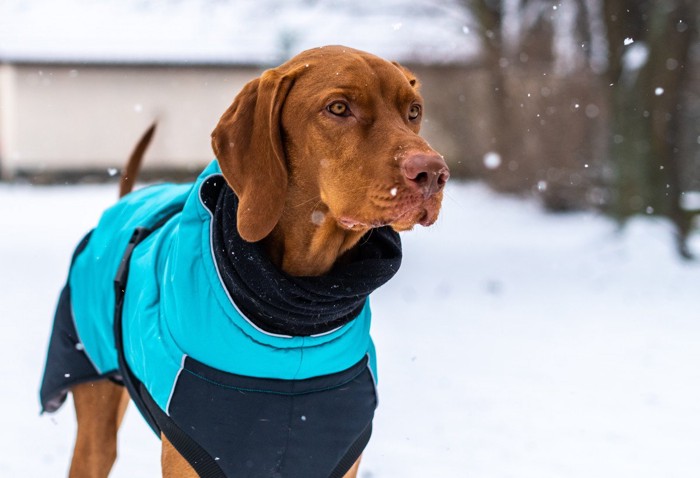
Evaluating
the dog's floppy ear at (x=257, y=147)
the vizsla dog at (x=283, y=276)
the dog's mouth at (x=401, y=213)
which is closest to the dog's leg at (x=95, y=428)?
the vizsla dog at (x=283, y=276)

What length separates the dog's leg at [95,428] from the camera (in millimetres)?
2980

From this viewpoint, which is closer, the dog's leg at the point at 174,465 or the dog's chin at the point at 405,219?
the dog's chin at the point at 405,219

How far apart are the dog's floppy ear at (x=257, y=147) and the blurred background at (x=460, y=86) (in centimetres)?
149

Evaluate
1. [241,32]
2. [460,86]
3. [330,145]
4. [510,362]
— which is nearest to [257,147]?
[330,145]

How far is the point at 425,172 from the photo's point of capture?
6.66ft

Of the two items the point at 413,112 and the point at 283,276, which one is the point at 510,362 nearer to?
the point at 413,112

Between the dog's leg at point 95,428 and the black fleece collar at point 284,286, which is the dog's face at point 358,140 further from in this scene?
the dog's leg at point 95,428

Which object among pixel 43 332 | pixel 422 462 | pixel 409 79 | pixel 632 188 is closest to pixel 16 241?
pixel 43 332

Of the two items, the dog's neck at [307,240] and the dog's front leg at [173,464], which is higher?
the dog's neck at [307,240]

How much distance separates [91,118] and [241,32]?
12.4 meters

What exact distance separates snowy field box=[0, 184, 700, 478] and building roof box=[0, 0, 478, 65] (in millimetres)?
2694

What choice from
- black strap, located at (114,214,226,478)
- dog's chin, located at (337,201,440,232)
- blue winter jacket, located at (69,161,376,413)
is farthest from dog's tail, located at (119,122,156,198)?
dog's chin, located at (337,201,440,232)

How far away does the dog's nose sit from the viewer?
6.63 feet

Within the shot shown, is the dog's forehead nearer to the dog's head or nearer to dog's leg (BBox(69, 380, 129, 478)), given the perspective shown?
the dog's head
